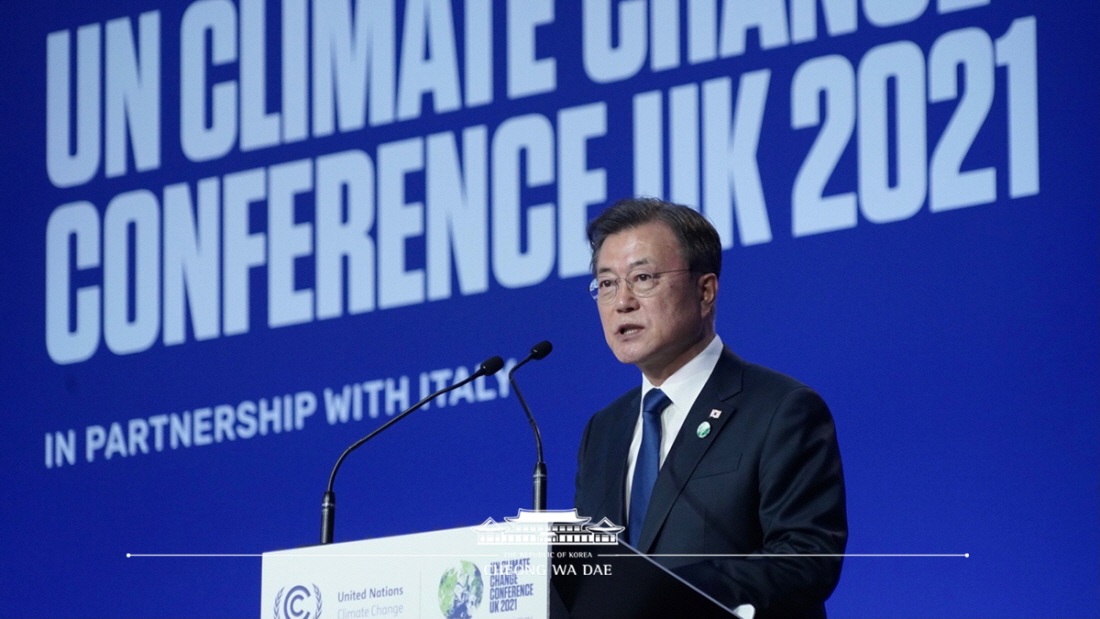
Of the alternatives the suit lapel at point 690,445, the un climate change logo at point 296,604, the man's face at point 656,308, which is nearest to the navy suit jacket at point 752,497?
the suit lapel at point 690,445

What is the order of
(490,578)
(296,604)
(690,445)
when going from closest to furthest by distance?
(490,578) → (296,604) → (690,445)

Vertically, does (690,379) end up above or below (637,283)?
below

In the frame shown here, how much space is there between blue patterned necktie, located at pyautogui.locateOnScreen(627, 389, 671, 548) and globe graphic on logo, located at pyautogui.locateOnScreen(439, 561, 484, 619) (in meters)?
0.84

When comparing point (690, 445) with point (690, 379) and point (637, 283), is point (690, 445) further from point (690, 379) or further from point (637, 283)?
point (637, 283)

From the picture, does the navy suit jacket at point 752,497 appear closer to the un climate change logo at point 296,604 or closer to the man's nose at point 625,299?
the man's nose at point 625,299

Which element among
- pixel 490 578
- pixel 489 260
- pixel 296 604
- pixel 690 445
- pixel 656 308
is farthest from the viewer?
pixel 489 260

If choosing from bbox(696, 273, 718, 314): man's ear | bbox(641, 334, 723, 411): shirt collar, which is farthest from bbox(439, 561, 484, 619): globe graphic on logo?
bbox(696, 273, 718, 314): man's ear

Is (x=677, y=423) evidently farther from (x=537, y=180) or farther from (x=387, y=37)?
(x=387, y=37)

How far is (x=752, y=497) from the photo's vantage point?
10.8ft

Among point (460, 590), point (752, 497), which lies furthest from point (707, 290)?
point (460, 590)

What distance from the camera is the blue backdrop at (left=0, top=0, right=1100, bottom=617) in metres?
4.45

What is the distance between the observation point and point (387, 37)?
5660 mm

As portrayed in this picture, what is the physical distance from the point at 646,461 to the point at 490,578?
0.96m

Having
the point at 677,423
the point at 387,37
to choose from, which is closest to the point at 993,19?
the point at 677,423
